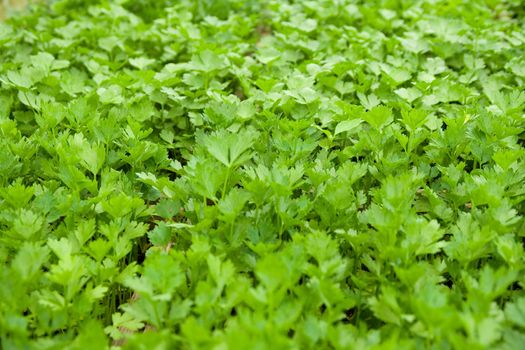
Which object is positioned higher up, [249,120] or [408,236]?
[408,236]

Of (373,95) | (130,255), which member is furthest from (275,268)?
(373,95)

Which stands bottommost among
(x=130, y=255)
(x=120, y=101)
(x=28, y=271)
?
(x=130, y=255)

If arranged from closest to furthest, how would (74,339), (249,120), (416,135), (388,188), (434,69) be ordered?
(74,339)
(388,188)
(416,135)
(249,120)
(434,69)

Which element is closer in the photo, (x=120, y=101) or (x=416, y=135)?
(x=416, y=135)

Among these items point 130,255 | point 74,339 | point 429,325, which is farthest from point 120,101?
point 429,325

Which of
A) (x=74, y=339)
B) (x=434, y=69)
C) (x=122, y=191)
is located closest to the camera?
(x=74, y=339)

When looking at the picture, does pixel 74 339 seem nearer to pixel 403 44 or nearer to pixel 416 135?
pixel 416 135
